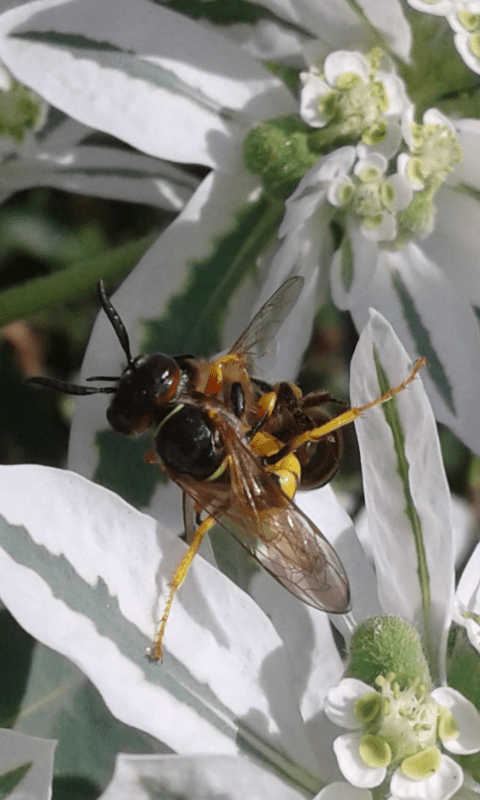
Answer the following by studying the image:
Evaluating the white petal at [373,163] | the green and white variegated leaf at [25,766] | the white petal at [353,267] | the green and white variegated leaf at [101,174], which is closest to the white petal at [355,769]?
the green and white variegated leaf at [25,766]

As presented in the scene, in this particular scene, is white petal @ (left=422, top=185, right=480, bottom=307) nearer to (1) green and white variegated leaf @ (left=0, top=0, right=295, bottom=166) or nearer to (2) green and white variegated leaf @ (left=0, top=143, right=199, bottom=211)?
(1) green and white variegated leaf @ (left=0, top=0, right=295, bottom=166)

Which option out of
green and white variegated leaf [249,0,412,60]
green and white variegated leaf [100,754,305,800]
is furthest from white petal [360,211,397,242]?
green and white variegated leaf [100,754,305,800]

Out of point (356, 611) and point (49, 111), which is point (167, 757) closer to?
point (356, 611)

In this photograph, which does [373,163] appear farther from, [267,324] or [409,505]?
[409,505]

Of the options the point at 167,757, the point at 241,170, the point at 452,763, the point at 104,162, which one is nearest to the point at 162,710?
the point at 167,757

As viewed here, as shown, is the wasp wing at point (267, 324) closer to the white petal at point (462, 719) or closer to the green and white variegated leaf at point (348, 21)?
the green and white variegated leaf at point (348, 21)
